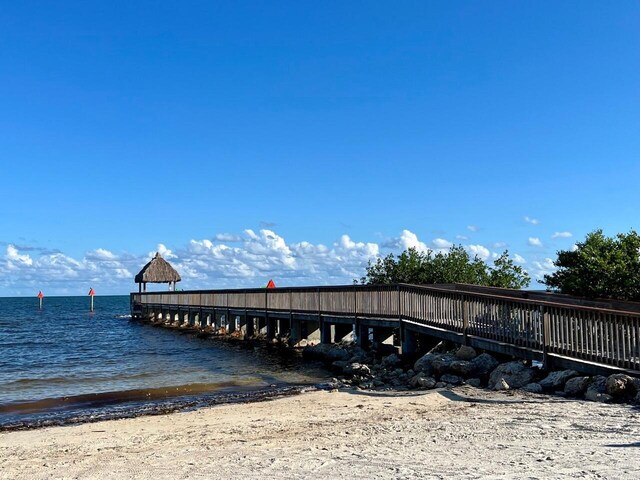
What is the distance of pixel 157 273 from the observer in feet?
177

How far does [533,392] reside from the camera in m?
11.0

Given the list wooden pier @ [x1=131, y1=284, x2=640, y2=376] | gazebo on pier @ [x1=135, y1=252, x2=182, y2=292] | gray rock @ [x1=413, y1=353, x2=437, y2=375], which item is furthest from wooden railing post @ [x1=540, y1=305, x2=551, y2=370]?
gazebo on pier @ [x1=135, y1=252, x2=182, y2=292]

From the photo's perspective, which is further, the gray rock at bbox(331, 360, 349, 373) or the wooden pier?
the gray rock at bbox(331, 360, 349, 373)

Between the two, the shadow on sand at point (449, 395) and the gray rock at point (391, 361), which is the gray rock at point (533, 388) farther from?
the gray rock at point (391, 361)

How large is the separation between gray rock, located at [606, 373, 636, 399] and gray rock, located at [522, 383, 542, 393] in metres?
1.44

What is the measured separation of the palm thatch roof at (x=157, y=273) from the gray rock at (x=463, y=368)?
43768 millimetres

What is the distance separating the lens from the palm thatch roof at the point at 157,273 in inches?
2109

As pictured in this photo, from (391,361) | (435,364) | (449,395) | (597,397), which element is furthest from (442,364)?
(597,397)

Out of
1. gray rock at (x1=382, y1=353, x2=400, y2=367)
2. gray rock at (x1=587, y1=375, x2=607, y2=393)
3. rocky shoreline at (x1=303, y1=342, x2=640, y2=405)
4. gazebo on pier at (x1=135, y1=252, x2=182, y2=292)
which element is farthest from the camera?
gazebo on pier at (x1=135, y1=252, x2=182, y2=292)

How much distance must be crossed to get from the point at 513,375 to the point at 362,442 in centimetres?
537

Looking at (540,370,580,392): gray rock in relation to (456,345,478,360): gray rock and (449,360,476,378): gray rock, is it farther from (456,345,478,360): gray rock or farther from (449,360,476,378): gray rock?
(456,345,478,360): gray rock

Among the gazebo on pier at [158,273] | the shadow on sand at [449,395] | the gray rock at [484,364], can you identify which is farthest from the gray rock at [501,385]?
the gazebo on pier at [158,273]

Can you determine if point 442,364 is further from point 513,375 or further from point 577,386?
point 577,386

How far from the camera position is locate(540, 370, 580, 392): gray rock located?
36.0 feet
